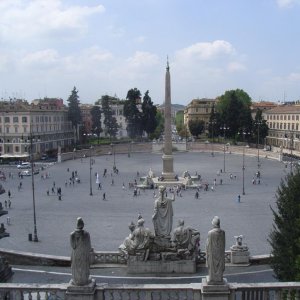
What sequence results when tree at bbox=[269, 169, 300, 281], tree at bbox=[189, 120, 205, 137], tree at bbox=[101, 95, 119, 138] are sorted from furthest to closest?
tree at bbox=[189, 120, 205, 137] → tree at bbox=[101, 95, 119, 138] → tree at bbox=[269, 169, 300, 281]

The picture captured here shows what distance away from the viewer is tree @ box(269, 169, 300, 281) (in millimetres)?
15258

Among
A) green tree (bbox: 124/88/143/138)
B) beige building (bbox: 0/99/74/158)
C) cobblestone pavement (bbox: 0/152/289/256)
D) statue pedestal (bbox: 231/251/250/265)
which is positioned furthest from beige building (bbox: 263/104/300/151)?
statue pedestal (bbox: 231/251/250/265)

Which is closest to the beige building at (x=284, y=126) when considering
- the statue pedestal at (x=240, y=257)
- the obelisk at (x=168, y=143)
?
the obelisk at (x=168, y=143)

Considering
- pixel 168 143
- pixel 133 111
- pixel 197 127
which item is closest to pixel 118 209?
pixel 168 143

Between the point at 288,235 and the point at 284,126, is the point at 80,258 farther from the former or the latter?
the point at 284,126

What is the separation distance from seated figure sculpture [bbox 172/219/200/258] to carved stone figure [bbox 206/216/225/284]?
332 inches

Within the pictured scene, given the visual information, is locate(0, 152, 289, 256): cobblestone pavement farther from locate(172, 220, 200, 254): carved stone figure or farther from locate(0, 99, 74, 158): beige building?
locate(0, 99, 74, 158): beige building

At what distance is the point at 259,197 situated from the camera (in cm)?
4184

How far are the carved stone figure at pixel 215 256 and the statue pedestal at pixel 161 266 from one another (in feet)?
30.1

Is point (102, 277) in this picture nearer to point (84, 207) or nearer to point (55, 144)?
point (84, 207)

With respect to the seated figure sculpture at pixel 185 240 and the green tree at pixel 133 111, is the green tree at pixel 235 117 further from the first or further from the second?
the seated figure sculpture at pixel 185 240

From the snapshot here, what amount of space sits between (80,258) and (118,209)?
2736 cm

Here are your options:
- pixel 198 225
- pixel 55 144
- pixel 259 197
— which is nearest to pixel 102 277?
pixel 198 225

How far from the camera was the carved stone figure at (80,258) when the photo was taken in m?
9.45
